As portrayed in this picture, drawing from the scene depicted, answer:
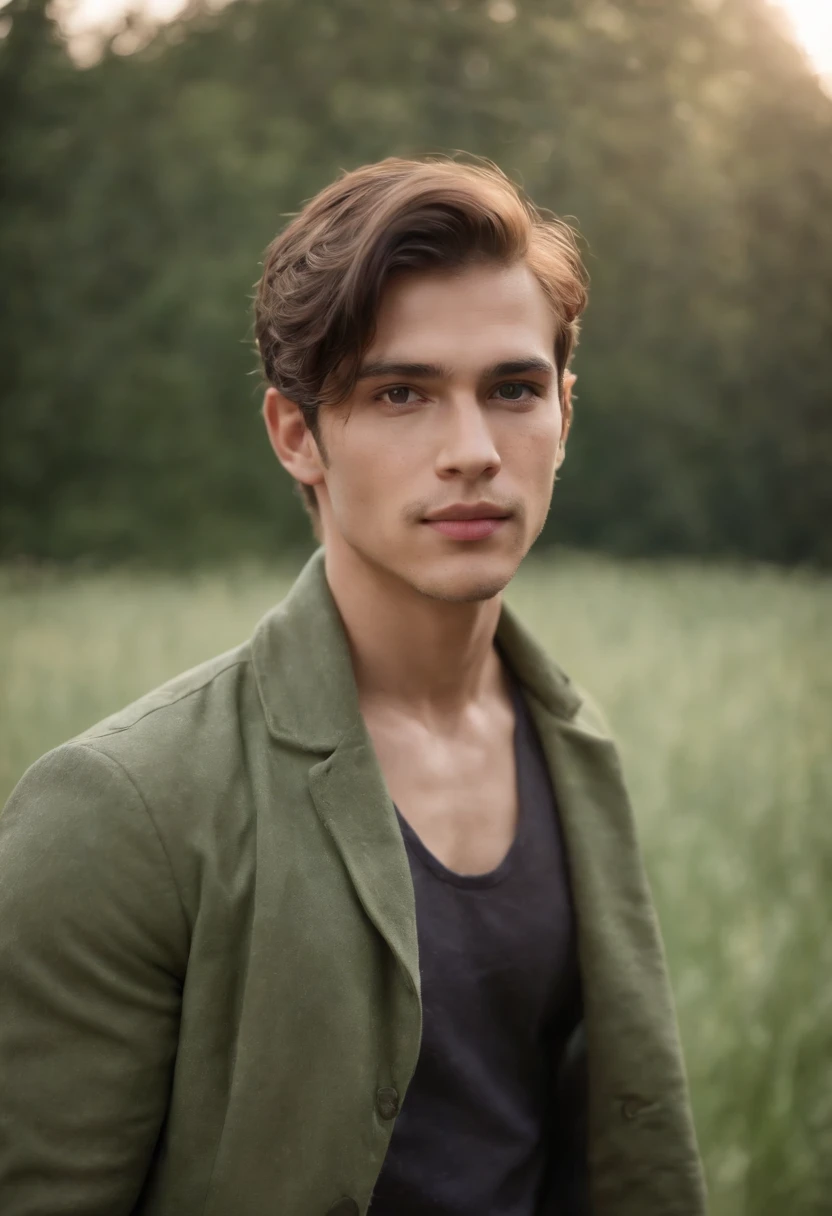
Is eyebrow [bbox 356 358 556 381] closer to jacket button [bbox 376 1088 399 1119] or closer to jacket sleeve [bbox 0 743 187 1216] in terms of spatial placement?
jacket sleeve [bbox 0 743 187 1216]

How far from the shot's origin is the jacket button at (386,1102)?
170cm

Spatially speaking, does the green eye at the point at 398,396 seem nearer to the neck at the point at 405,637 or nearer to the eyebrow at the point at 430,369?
the eyebrow at the point at 430,369

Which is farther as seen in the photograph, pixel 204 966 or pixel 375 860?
pixel 375 860

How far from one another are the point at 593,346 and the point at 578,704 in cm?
1393

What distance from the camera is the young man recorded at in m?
1.61

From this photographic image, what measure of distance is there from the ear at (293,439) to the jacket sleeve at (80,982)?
0.73 metres

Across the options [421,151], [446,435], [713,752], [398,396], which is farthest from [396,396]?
[421,151]

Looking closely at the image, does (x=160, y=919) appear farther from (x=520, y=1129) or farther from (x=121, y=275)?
(x=121, y=275)

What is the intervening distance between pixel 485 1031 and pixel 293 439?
1.17 m

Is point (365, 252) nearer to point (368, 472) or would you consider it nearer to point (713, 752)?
point (368, 472)

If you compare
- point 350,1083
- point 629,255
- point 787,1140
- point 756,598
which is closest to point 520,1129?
point 350,1083

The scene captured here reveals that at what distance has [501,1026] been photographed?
201 cm

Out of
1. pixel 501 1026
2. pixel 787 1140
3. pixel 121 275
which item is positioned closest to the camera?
pixel 501 1026

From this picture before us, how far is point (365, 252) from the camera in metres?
1.87
